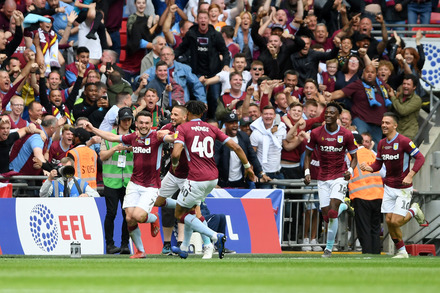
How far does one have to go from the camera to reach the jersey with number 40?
15.7 m

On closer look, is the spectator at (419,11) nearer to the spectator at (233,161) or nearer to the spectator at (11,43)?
the spectator at (233,161)

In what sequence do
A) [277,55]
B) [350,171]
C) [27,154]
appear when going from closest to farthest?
[350,171], [27,154], [277,55]

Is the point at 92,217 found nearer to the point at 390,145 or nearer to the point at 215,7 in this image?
the point at 390,145

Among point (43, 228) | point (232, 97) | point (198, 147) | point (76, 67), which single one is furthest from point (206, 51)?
point (198, 147)

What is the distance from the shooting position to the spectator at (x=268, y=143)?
20.5 meters

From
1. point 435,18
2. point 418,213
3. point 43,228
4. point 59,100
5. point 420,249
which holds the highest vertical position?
point 435,18

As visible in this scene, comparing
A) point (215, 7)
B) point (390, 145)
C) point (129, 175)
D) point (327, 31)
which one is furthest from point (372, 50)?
point (129, 175)

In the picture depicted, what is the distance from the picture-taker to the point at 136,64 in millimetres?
23750

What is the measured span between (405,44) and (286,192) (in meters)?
8.66

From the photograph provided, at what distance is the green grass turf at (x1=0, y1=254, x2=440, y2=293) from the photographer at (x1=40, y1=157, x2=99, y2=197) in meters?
4.21

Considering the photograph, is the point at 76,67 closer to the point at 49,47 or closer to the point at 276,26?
the point at 49,47

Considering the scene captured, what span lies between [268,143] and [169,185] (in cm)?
407

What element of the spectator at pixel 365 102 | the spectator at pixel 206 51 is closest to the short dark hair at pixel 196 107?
the spectator at pixel 206 51

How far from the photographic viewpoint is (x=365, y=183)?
2061cm
